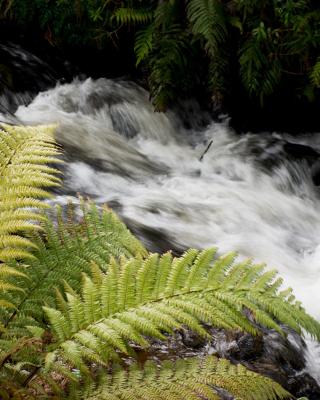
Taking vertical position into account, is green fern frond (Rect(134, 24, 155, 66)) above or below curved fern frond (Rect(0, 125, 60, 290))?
below

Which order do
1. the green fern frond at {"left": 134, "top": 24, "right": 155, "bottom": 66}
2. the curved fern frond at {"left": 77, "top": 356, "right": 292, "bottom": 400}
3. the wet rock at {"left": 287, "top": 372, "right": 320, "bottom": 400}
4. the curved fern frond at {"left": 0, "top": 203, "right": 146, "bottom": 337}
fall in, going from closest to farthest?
the curved fern frond at {"left": 77, "top": 356, "right": 292, "bottom": 400}
the curved fern frond at {"left": 0, "top": 203, "right": 146, "bottom": 337}
the wet rock at {"left": 287, "top": 372, "right": 320, "bottom": 400}
the green fern frond at {"left": 134, "top": 24, "right": 155, "bottom": 66}

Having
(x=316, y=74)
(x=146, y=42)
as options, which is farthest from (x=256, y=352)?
(x=146, y=42)

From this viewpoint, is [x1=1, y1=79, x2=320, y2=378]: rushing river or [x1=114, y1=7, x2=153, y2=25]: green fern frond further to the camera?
[x1=114, y1=7, x2=153, y2=25]: green fern frond

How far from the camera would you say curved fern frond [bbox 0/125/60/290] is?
154cm

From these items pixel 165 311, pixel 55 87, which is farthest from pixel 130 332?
pixel 55 87

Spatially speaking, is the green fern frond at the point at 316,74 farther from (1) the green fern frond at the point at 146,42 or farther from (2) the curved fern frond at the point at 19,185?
(2) the curved fern frond at the point at 19,185

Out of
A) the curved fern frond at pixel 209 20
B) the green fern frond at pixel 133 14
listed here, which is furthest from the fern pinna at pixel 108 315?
the green fern frond at pixel 133 14

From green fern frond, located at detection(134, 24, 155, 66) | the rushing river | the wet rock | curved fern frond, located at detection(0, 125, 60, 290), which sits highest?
curved fern frond, located at detection(0, 125, 60, 290)

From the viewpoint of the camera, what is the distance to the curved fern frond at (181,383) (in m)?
1.44

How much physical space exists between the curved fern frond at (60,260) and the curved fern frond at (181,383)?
0.99ft

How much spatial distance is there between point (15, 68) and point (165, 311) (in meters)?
6.38

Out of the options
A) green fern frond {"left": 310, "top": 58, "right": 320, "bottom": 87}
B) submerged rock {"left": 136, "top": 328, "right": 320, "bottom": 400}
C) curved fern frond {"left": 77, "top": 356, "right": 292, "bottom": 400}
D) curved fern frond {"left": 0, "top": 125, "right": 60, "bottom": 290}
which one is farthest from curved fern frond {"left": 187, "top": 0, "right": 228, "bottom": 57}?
curved fern frond {"left": 77, "top": 356, "right": 292, "bottom": 400}

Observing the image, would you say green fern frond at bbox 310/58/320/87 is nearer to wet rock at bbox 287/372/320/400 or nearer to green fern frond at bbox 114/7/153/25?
green fern frond at bbox 114/7/153/25

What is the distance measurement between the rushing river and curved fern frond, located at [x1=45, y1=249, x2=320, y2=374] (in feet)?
4.41
